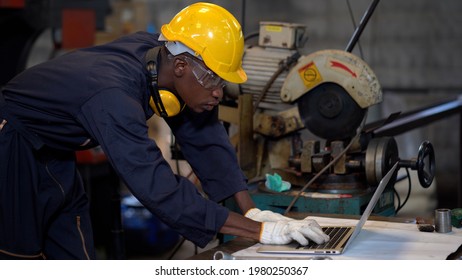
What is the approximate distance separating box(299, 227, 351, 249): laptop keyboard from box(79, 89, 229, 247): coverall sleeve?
0.23 m

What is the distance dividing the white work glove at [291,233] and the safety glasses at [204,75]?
1.20ft

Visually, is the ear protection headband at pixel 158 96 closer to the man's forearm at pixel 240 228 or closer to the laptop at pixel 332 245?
the man's forearm at pixel 240 228

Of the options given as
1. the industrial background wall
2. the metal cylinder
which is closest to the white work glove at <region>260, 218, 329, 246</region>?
the metal cylinder

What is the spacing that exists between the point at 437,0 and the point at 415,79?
60 centimetres

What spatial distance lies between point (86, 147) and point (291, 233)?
0.59 meters

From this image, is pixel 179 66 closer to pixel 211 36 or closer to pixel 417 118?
pixel 211 36

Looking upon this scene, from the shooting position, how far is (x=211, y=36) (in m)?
1.81

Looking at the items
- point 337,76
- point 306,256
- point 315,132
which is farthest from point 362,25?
point 306,256

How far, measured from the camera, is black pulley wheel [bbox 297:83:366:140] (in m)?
2.38

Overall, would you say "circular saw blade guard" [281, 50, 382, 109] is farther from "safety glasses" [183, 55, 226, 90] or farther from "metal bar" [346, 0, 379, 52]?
"safety glasses" [183, 55, 226, 90]

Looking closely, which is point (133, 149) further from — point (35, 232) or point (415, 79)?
point (415, 79)

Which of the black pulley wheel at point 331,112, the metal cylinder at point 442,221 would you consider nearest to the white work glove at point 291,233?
the metal cylinder at point 442,221

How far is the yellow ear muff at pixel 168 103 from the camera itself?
6.09 ft
